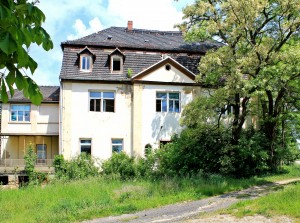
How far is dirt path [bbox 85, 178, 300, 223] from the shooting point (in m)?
9.96

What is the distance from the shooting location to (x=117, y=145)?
24203mm

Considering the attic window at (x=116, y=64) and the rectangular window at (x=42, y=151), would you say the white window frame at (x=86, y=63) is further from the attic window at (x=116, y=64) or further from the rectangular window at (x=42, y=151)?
the rectangular window at (x=42, y=151)

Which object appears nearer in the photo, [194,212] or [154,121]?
[194,212]

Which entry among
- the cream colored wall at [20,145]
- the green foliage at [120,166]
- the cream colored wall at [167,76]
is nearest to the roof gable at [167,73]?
the cream colored wall at [167,76]

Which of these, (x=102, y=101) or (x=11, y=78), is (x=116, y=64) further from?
(x=11, y=78)

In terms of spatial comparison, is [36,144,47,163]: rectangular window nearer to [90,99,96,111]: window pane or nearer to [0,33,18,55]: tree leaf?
[90,99,96,111]: window pane

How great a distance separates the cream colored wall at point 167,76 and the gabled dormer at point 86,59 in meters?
3.91

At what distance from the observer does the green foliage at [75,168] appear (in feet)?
70.7

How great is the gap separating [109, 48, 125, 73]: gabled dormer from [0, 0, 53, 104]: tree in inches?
877

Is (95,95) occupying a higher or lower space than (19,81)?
higher

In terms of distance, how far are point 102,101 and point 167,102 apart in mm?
4600

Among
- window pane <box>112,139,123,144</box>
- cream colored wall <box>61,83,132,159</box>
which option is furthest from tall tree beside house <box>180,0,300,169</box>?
window pane <box>112,139,123,144</box>

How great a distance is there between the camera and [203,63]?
19062 mm

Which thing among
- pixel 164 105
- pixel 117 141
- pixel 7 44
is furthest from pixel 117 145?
pixel 7 44
